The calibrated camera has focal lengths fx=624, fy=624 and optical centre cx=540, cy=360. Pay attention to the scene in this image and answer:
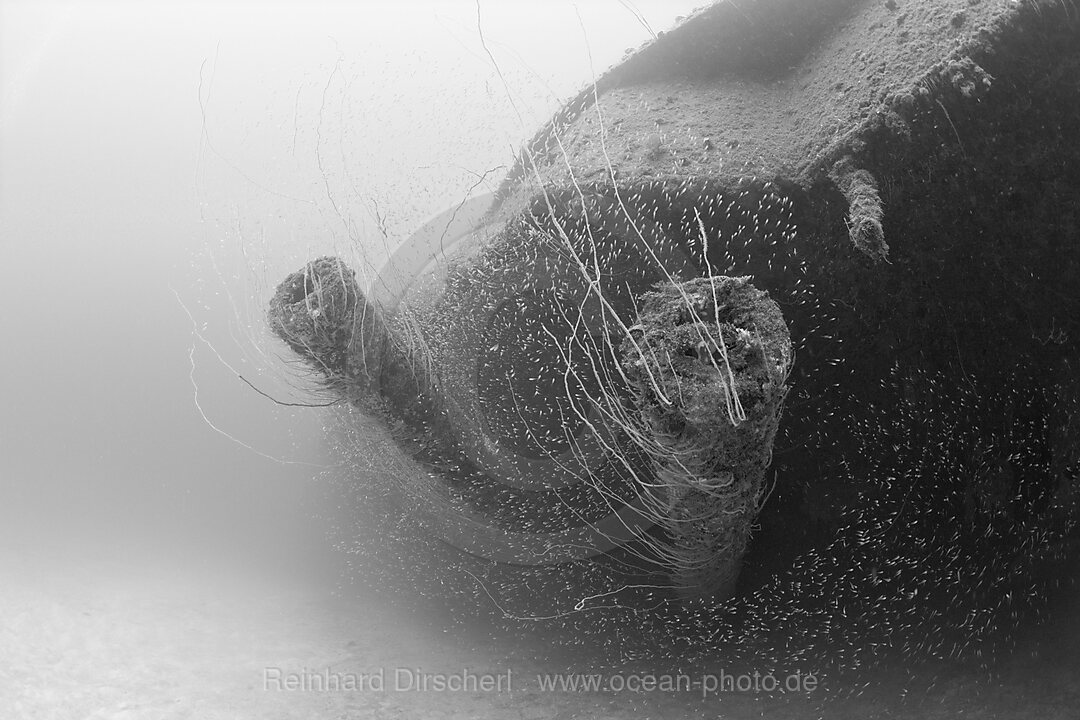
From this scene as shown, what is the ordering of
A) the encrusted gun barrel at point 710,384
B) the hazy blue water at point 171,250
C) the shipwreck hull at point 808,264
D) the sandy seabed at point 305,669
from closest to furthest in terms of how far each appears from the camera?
the encrusted gun barrel at point 710,384 < the shipwreck hull at point 808,264 < the sandy seabed at point 305,669 < the hazy blue water at point 171,250

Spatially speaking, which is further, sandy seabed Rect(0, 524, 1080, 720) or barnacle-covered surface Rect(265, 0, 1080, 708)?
sandy seabed Rect(0, 524, 1080, 720)

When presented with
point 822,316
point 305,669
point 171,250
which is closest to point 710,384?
point 822,316

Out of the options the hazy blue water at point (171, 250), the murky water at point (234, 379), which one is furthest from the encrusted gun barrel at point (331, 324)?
the hazy blue water at point (171, 250)

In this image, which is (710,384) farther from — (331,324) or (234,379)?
(234,379)

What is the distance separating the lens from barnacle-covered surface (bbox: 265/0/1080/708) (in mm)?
1479

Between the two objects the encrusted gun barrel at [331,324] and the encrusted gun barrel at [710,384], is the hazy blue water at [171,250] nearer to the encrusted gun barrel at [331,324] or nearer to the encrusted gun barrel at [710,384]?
the encrusted gun barrel at [331,324]

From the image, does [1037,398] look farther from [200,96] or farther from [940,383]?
[200,96]

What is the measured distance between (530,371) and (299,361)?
0.62 m

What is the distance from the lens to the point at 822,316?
1.52m

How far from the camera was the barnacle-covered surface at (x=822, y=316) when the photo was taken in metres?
1.48

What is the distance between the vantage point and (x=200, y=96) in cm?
276

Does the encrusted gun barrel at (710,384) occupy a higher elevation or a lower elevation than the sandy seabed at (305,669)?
higher

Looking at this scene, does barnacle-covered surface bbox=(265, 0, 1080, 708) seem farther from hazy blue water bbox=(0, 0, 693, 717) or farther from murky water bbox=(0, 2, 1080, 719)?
hazy blue water bbox=(0, 0, 693, 717)

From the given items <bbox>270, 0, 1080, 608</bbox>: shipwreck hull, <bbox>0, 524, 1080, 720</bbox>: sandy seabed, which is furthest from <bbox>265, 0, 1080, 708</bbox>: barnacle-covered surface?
<bbox>0, 524, 1080, 720</bbox>: sandy seabed
